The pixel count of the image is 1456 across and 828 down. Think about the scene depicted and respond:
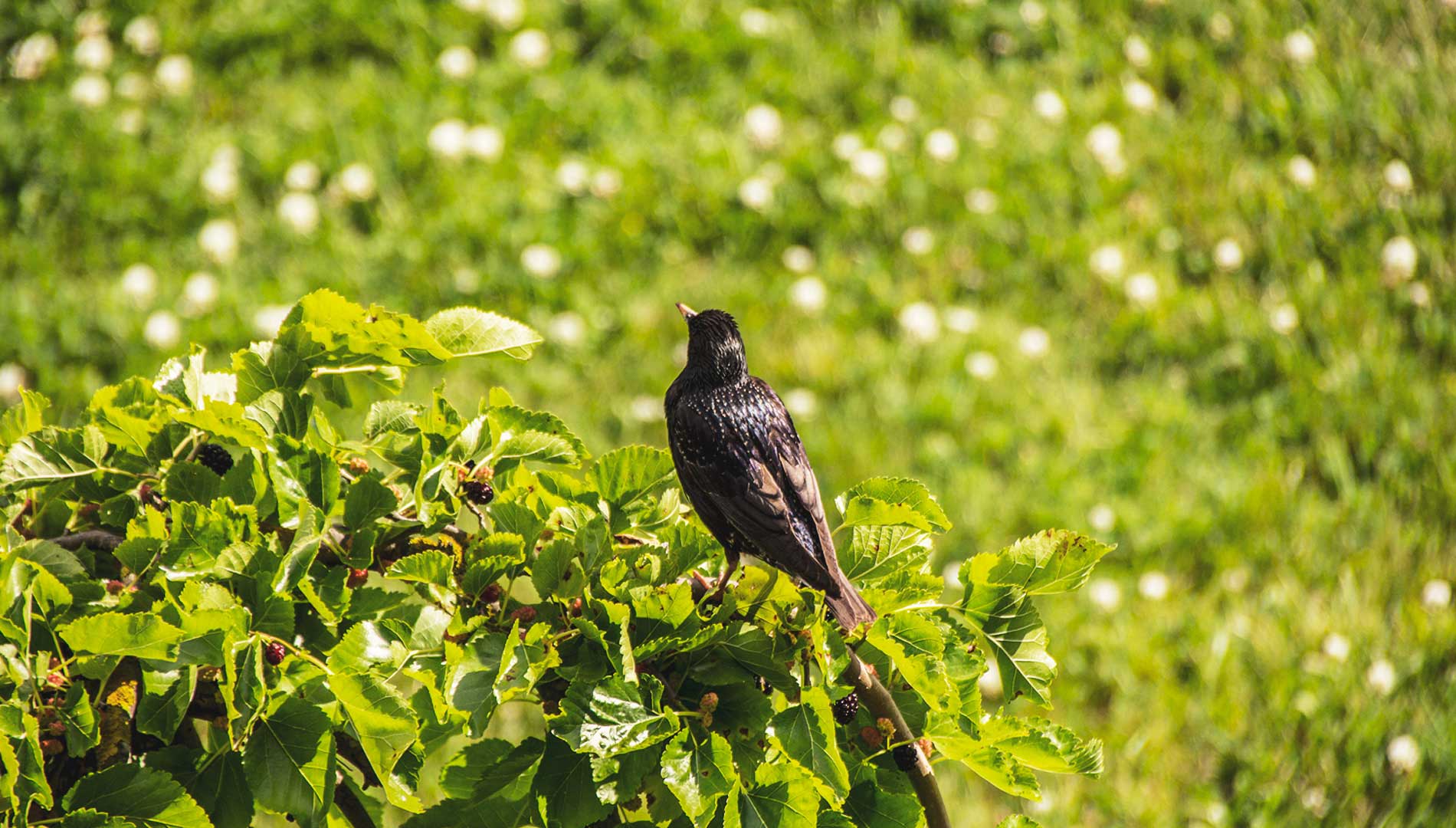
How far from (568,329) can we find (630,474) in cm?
265

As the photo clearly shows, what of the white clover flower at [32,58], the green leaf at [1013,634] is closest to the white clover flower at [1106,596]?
the green leaf at [1013,634]

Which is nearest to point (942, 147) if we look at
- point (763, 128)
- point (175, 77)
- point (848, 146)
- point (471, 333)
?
point (848, 146)

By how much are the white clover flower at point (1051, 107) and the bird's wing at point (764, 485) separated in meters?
3.37

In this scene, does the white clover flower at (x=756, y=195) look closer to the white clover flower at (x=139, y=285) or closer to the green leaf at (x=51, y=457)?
the white clover flower at (x=139, y=285)

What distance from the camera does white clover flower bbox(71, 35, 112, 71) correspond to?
4.85 meters

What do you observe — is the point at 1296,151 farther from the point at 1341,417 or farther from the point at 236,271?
the point at 236,271

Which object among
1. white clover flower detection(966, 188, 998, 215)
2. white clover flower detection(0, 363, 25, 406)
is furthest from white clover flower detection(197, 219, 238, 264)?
white clover flower detection(966, 188, 998, 215)

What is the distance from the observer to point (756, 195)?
4422 mm

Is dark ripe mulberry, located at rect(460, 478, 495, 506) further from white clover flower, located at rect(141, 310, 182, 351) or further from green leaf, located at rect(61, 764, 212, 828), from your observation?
white clover flower, located at rect(141, 310, 182, 351)

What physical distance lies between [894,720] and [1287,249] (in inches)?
138

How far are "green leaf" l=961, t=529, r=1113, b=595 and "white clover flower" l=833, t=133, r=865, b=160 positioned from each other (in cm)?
328

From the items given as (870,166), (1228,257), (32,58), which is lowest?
(1228,257)

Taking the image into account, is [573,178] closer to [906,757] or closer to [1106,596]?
[1106,596]

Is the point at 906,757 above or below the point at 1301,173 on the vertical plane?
above
